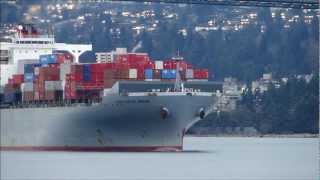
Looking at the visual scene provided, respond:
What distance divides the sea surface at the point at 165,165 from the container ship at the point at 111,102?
0.57m

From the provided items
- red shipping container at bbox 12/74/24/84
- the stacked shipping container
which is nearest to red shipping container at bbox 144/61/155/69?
the stacked shipping container

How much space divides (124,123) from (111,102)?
803 millimetres

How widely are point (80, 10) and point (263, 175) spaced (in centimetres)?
2039

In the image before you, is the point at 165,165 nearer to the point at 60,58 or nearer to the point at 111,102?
the point at 111,102

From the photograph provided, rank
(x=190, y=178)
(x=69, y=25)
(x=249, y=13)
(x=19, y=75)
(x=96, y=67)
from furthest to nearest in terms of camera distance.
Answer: (x=249, y=13) → (x=69, y=25) → (x=19, y=75) → (x=96, y=67) → (x=190, y=178)

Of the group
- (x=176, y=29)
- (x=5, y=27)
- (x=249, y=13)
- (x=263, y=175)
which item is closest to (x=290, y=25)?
(x=249, y=13)

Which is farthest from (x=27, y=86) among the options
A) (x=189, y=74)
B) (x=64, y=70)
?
(x=189, y=74)

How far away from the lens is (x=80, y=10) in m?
64.0

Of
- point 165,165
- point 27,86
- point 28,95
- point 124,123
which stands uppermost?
point 27,86

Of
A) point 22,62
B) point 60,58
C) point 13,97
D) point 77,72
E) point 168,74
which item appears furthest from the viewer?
point 22,62

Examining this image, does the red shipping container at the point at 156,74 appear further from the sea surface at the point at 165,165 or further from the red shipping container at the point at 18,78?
the red shipping container at the point at 18,78

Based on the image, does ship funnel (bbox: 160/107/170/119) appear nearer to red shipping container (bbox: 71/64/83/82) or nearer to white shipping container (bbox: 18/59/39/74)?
red shipping container (bbox: 71/64/83/82)

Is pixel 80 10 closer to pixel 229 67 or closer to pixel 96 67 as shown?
pixel 96 67

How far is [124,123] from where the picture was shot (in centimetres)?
5084
